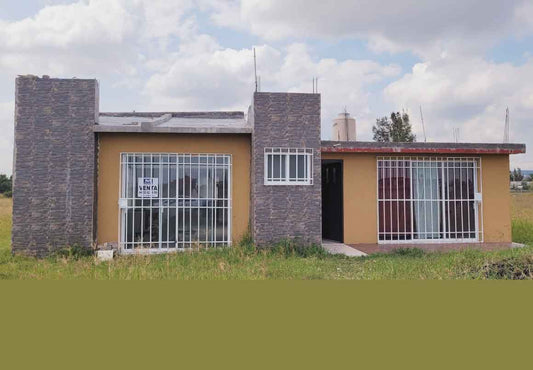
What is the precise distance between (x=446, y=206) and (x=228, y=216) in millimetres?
6085

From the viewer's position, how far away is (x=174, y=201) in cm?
1037

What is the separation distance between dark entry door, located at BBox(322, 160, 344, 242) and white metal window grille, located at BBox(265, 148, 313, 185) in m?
1.69

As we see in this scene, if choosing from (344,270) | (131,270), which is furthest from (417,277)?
(131,270)

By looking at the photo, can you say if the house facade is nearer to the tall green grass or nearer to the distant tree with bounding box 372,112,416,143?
the tall green grass

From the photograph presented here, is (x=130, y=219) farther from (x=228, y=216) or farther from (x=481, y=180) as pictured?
(x=481, y=180)

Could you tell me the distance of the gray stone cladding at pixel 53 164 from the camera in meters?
9.65

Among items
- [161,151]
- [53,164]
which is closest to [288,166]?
[161,151]

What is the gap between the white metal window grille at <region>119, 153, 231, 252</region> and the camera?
33.7 feet

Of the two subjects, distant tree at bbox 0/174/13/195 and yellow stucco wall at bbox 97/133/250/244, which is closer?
yellow stucco wall at bbox 97/133/250/244

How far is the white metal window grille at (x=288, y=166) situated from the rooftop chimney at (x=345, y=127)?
3.91 metres

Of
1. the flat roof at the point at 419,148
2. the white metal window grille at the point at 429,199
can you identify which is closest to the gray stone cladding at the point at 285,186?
the flat roof at the point at 419,148

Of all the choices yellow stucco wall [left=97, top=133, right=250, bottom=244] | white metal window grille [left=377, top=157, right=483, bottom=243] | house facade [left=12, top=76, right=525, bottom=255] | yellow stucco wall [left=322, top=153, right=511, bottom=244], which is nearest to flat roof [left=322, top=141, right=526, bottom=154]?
house facade [left=12, top=76, right=525, bottom=255]

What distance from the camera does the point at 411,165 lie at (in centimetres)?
1159

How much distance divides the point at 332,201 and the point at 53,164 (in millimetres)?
7391
